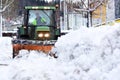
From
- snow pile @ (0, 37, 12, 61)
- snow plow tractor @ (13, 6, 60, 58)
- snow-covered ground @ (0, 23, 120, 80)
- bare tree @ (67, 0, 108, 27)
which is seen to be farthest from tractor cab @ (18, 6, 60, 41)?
bare tree @ (67, 0, 108, 27)

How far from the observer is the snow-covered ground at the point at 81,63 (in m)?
8.70

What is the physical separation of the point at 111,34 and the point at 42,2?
35.2 m

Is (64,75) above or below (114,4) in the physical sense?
below

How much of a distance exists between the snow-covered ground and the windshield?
24.8 feet

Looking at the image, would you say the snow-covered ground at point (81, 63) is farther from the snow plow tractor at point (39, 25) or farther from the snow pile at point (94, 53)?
the snow plow tractor at point (39, 25)

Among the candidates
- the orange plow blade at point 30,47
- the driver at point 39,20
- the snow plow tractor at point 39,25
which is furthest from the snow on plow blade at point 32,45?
the driver at point 39,20

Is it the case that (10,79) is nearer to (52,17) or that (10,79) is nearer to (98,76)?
(98,76)

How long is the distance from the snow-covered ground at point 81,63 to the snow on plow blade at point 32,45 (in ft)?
17.9

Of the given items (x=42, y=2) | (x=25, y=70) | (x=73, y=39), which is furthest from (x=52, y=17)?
(x=42, y=2)

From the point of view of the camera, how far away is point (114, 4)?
153ft

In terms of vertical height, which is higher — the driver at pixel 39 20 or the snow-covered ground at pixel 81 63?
the driver at pixel 39 20

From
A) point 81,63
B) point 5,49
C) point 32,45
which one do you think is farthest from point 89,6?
point 81,63

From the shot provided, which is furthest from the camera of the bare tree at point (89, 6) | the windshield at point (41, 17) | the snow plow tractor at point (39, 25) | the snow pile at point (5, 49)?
the bare tree at point (89, 6)

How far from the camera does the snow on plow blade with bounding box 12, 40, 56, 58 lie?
15898 millimetres
